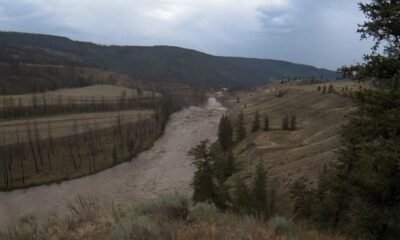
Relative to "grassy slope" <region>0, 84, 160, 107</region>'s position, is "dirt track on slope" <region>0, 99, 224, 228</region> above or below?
below

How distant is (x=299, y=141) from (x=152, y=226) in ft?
179

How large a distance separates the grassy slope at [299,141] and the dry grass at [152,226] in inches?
268

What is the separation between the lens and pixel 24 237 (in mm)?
7746

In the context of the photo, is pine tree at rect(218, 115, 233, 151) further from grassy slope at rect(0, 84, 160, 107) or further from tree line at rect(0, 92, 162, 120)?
grassy slope at rect(0, 84, 160, 107)

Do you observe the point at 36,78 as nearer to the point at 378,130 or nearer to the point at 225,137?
the point at 225,137

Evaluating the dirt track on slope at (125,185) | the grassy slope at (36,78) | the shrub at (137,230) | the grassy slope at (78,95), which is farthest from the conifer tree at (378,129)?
the grassy slope at (36,78)

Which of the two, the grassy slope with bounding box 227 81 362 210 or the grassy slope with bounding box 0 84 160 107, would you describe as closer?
the grassy slope with bounding box 227 81 362 210

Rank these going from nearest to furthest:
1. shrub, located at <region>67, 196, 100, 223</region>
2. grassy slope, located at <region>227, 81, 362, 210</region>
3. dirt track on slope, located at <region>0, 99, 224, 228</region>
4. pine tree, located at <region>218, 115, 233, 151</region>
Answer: shrub, located at <region>67, 196, 100, 223</region>, grassy slope, located at <region>227, 81, 362, 210</region>, dirt track on slope, located at <region>0, 99, 224, 228</region>, pine tree, located at <region>218, 115, 233, 151</region>

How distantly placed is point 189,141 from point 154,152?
979 cm

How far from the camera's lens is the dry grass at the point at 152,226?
6.82 m

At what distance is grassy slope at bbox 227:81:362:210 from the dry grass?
682cm

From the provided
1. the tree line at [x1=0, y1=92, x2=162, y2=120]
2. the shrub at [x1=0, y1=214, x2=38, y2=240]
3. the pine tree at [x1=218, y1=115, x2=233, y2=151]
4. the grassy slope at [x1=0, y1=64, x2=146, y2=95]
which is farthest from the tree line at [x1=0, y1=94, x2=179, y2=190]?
the grassy slope at [x1=0, y1=64, x2=146, y2=95]

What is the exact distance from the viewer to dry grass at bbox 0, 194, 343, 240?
6824 mm

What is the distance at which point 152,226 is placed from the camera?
6.92m
